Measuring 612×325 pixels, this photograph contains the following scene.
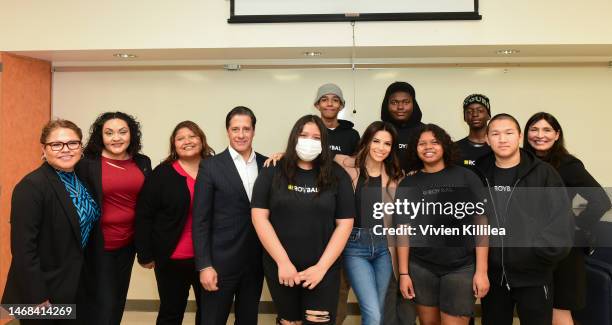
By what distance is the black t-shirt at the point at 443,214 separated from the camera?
2.20 m

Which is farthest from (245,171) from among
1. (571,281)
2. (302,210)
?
(571,281)

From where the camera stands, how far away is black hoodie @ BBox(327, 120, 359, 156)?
9.31 ft

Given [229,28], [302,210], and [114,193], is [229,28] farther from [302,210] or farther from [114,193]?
[302,210]

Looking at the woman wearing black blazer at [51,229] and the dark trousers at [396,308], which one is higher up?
the woman wearing black blazer at [51,229]

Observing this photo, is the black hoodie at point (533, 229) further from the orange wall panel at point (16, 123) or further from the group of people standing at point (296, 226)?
the orange wall panel at point (16, 123)

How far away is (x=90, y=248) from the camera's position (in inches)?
83.8

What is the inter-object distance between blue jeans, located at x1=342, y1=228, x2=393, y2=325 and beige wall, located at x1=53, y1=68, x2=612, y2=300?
1.64m

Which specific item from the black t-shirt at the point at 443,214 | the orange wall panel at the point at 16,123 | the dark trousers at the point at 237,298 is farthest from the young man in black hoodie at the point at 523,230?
the orange wall panel at the point at 16,123

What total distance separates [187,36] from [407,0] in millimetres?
1857

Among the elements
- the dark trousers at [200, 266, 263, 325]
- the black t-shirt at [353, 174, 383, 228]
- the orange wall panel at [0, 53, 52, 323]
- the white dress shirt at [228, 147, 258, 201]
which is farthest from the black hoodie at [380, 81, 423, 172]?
the orange wall panel at [0, 53, 52, 323]

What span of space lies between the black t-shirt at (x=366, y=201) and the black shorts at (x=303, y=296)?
327 millimetres

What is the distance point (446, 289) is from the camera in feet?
7.13

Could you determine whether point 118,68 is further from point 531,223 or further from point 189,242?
point 531,223

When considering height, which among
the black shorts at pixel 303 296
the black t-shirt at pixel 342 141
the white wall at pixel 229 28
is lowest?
the black shorts at pixel 303 296
